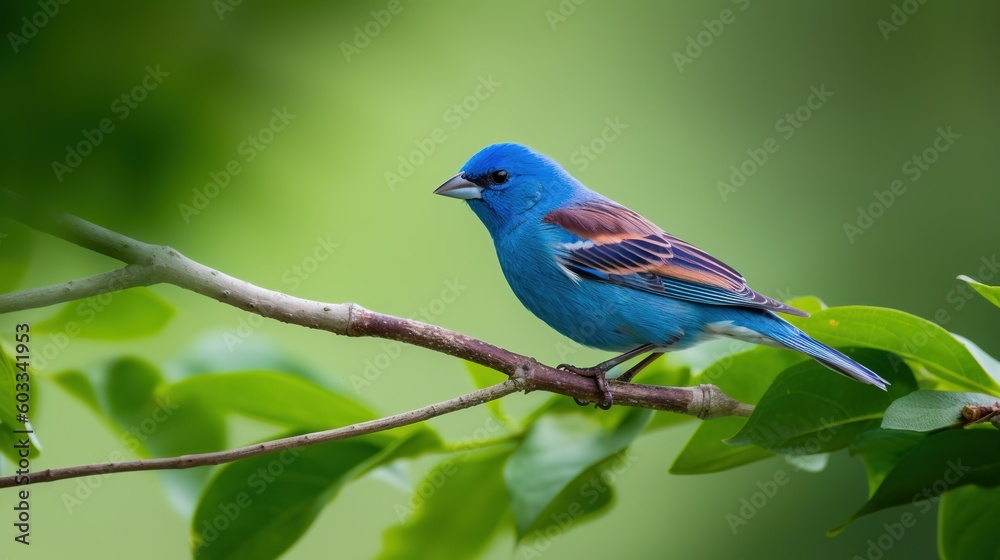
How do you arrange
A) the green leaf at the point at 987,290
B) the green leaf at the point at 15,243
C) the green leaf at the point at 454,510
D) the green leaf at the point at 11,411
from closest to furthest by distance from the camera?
1. the green leaf at the point at 15,243
2. the green leaf at the point at 11,411
3. the green leaf at the point at 987,290
4. the green leaf at the point at 454,510

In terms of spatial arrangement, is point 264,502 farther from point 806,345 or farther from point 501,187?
point 501,187

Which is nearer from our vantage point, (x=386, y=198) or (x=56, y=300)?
(x=56, y=300)

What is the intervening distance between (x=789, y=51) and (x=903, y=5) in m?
0.81

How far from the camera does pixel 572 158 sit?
3711 mm

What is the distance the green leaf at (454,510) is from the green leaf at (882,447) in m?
0.72

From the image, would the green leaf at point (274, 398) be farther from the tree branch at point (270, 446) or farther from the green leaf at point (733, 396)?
the green leaf at point (733, 396)

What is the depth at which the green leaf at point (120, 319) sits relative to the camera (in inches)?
61.0

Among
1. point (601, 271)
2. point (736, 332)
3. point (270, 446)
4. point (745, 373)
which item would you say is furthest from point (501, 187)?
point (270, 446)

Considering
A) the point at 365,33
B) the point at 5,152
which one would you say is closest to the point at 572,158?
the point at 365,33

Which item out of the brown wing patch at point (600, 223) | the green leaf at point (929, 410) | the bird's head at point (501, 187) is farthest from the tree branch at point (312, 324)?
the bird's head at point (501, 187)

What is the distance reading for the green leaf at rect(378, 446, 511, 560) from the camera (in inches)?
72.6

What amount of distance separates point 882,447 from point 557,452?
2.16ft

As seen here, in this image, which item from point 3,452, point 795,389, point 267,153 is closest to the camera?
point 267,153

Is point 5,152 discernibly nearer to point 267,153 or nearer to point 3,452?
point 267,153
